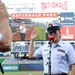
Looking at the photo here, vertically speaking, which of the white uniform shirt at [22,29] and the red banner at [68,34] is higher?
the white uniform shirt at [22,29]

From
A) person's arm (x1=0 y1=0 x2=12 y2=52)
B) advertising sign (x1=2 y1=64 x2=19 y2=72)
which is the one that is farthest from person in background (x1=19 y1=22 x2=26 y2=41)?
person's arm (x1=0 y1=0 x2=12 y2=52)

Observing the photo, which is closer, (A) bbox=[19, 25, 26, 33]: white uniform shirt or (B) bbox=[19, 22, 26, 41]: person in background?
(B) bbox=[19, 22, 26, 41]: person in background

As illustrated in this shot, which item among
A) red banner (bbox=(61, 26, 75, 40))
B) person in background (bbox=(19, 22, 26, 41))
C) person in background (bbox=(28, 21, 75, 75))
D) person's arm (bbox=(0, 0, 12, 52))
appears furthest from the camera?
red banner (bbox=(61, 26, 75, 40))

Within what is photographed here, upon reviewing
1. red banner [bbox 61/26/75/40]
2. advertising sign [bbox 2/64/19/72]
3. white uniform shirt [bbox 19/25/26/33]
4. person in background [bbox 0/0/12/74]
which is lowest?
advertising sign [bbox 2/64/19/72]

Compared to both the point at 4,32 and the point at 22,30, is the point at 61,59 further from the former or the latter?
the point at 22,30

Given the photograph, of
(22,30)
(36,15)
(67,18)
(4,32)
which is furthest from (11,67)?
(4,32)

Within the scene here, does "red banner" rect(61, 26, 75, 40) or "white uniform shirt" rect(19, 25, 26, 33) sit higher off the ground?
"white uniform shirt" rect(19, 25, 26, 33)

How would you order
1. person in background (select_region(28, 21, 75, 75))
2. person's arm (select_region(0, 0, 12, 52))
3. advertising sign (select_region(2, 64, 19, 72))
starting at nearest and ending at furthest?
person's arm (select_region(0, 0, 12, 52))
person in background (select_region(28, 21, 75, 75))
advertising sign (select_region(2, 64, 19, 72))

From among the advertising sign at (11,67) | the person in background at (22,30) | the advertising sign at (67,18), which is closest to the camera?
the advertising sign at (11,67)

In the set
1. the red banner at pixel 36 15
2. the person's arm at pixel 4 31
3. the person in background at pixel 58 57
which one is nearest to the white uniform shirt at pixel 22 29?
the red banner at pixel 36 15

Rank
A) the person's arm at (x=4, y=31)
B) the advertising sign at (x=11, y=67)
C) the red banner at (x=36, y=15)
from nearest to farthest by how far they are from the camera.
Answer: the person's arm at (x=4, y=31) < the advertising sign at (x=11, y=67) < the red banner at (x=36, y=15)

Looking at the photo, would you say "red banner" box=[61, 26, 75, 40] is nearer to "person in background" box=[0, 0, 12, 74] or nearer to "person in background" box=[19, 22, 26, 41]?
"person in background" box=[19, 22, 26, 41]

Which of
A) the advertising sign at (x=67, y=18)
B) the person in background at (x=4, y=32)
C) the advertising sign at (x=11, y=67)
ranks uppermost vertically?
the person in background at (x=4, y=32)

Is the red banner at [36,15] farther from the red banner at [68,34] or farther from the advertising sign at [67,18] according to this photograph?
the red banner at [68,34]
